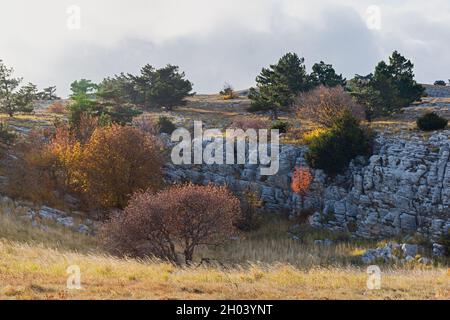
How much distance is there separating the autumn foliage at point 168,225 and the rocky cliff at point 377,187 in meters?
12.5

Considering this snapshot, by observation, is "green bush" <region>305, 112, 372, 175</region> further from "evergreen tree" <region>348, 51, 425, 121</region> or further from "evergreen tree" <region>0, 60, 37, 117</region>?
"evergreen tree" <region>0, 60, 37, 117</region>

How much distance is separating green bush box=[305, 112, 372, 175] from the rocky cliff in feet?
2.14

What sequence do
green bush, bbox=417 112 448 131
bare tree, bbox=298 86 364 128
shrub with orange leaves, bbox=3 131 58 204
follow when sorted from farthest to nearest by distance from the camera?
bare tree, bbox=298 86 364 128
green bush, bbox=417 112 448 131
shrub with orange leaves, bbox=3 131 58 204

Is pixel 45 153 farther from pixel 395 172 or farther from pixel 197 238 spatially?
pixel 395 172

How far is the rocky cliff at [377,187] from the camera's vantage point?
91.7 ft

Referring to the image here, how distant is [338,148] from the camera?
32.8 m

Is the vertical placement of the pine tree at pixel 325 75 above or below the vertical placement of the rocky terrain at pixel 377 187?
above

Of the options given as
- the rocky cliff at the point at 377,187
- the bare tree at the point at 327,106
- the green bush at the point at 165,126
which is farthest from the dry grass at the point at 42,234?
the bare tree at the point at 327,106

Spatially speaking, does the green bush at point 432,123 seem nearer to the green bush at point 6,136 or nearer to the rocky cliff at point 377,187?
the rocky cliff at point 377,187

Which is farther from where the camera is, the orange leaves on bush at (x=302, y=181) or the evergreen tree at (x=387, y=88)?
the evergreen tree at (x=387, y=88)

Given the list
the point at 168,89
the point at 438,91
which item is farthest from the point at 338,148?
the point at 438,91

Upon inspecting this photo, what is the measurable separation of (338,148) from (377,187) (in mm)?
4229

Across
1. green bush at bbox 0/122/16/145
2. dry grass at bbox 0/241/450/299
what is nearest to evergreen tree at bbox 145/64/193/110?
green bush at bbox 0/122/16/145

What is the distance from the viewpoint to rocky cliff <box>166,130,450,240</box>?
91.7ft
